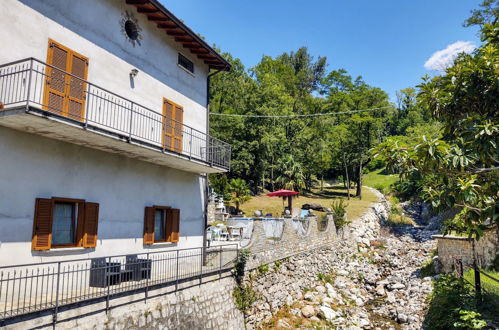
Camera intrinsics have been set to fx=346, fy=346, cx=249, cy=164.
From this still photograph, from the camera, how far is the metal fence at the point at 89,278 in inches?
287

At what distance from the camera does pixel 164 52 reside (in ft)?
45.3

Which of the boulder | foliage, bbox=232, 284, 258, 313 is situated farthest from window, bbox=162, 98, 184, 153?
the boulder

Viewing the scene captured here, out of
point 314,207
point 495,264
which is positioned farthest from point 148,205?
point 314,207

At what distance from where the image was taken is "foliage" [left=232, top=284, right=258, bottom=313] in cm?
1314

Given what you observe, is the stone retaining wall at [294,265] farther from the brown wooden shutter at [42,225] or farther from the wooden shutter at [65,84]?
the wooden shutter at [65,84]

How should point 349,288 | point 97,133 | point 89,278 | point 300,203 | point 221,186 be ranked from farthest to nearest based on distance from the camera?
point 300,203 → point 221,186 → point 349,288 → point 97,133 → point 89,278

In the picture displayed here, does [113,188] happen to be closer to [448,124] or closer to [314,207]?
[448,124]

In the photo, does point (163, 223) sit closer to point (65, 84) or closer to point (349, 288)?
point (65, 84)

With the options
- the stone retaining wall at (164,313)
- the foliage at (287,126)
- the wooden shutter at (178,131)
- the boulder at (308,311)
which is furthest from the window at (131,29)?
the foliage at (287,126)

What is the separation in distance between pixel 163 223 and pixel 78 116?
5.58m

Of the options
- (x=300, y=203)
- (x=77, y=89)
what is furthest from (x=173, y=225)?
(x=300, y=203)

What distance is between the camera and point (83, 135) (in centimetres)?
909

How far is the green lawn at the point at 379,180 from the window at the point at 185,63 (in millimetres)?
43174

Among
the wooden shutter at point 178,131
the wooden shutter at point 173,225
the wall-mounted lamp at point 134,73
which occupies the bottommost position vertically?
the wooden shutter at point 173,225
